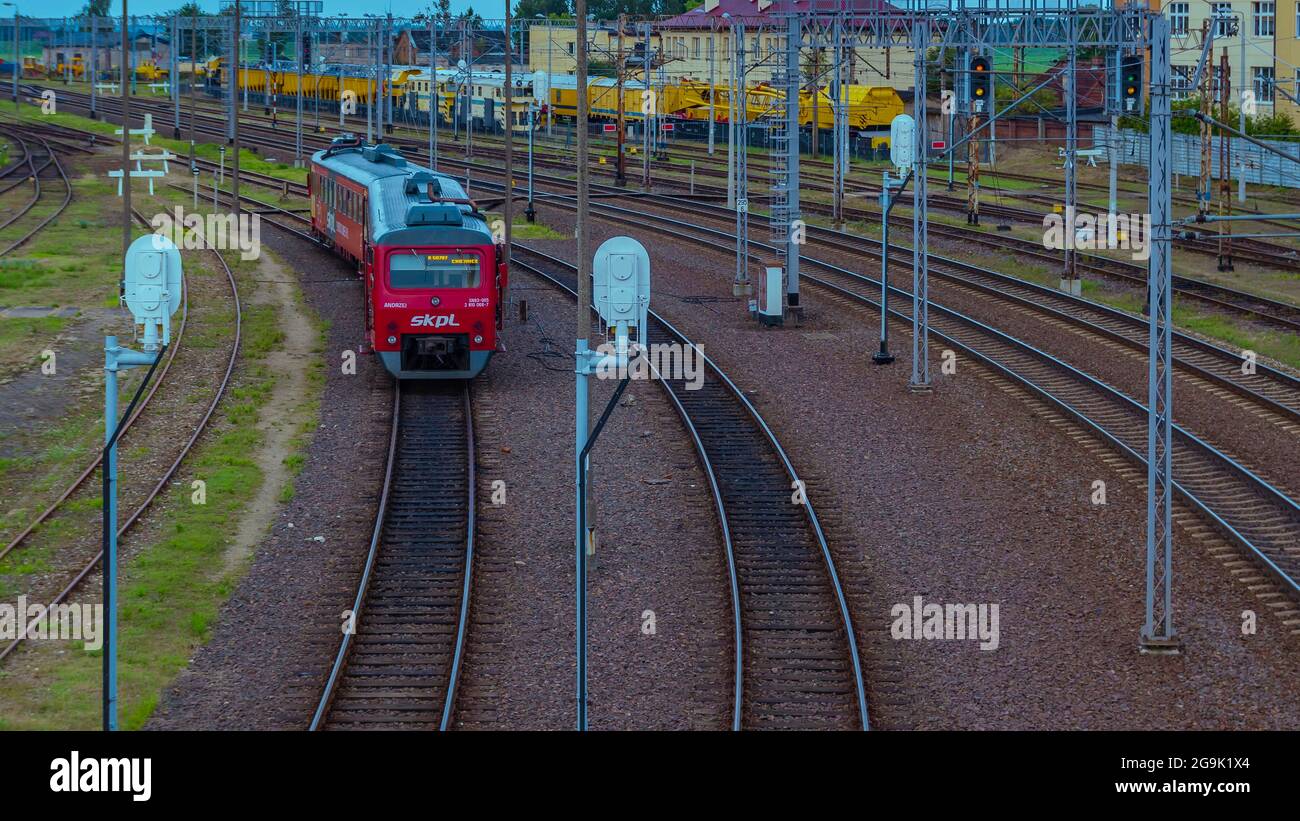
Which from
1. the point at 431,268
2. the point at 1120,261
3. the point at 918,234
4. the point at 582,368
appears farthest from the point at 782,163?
the point at 582,368

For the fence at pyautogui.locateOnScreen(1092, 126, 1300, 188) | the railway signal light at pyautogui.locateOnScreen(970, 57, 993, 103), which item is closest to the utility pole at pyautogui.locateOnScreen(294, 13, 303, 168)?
the fence at pyautogui.locateOnScreen(1092, 126, 1300, 188)

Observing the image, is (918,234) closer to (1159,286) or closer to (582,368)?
(1159,286)

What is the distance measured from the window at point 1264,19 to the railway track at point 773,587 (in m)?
46.8

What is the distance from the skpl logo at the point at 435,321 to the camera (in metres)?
25.2

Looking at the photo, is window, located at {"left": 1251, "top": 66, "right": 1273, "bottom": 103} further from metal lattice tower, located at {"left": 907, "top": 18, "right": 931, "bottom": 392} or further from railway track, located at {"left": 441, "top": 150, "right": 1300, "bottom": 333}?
metal lattice tower, located at {"left": 907, "top": 18, "right": 931, "bottom": 392}

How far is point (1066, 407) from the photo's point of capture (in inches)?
952

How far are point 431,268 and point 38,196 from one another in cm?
3448

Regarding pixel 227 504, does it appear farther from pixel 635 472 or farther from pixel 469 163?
pixel 469 163

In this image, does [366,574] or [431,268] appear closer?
[366,574]

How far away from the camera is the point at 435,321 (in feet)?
82.8

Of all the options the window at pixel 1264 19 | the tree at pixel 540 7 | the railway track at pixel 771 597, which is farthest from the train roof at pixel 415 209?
the tree at pixel 540 7

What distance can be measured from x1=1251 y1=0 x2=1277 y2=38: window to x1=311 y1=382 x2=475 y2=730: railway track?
50173 mm

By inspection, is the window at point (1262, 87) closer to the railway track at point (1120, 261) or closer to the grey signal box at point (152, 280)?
the railway track at point (1120, 261)

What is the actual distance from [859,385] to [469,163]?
38296mm
